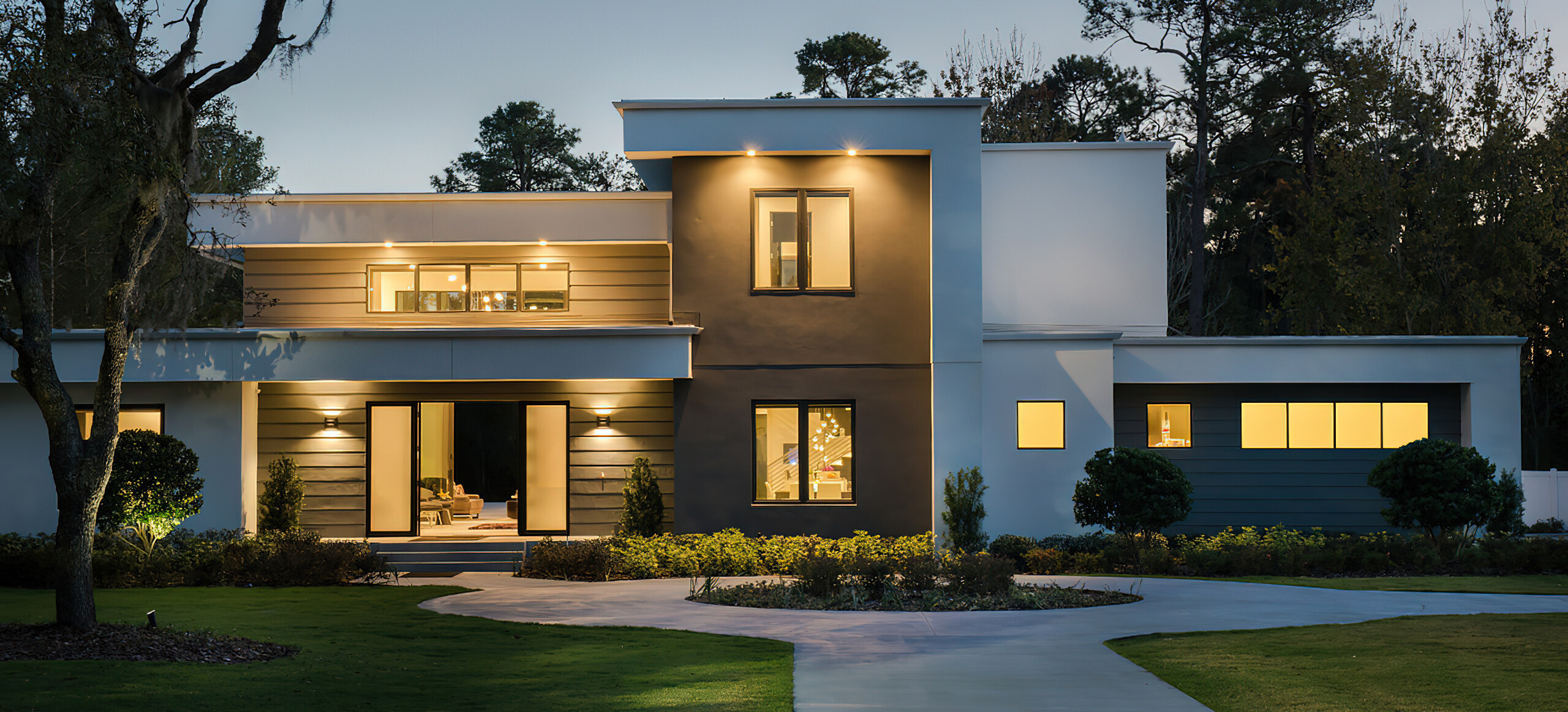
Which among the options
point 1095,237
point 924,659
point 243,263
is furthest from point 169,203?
point 1095,237

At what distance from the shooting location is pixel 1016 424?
1709cm

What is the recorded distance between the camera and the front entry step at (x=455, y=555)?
16.1m

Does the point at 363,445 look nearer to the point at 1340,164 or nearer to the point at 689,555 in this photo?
→ the point at 689,555

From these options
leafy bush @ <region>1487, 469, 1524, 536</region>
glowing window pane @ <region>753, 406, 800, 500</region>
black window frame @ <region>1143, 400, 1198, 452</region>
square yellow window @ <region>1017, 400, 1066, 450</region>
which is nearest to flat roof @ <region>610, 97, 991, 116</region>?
glowing window pane @ <region>753, 406, 800, 500</region>

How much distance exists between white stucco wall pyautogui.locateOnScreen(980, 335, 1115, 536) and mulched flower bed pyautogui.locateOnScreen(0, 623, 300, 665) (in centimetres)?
1070

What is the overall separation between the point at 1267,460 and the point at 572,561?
1095 centimetres

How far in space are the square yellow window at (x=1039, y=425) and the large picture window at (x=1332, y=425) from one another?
11.2ft

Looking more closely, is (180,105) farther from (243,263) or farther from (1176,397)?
(1176,397)

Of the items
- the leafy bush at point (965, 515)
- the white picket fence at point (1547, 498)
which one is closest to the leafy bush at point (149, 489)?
the leafy bush at point (965, 515)

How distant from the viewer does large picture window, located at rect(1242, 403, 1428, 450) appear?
18172 millimetres

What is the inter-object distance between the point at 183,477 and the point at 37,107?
714 cm

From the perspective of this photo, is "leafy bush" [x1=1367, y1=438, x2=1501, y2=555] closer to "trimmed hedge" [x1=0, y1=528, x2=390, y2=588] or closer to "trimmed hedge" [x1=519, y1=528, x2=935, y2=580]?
"trimmed hedge" [x1=519, y1=528, x2=935, y2=580]

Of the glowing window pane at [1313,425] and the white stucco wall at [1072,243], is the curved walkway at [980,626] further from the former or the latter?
the white stucco wall at [1072,243]

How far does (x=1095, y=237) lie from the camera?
18.8m
